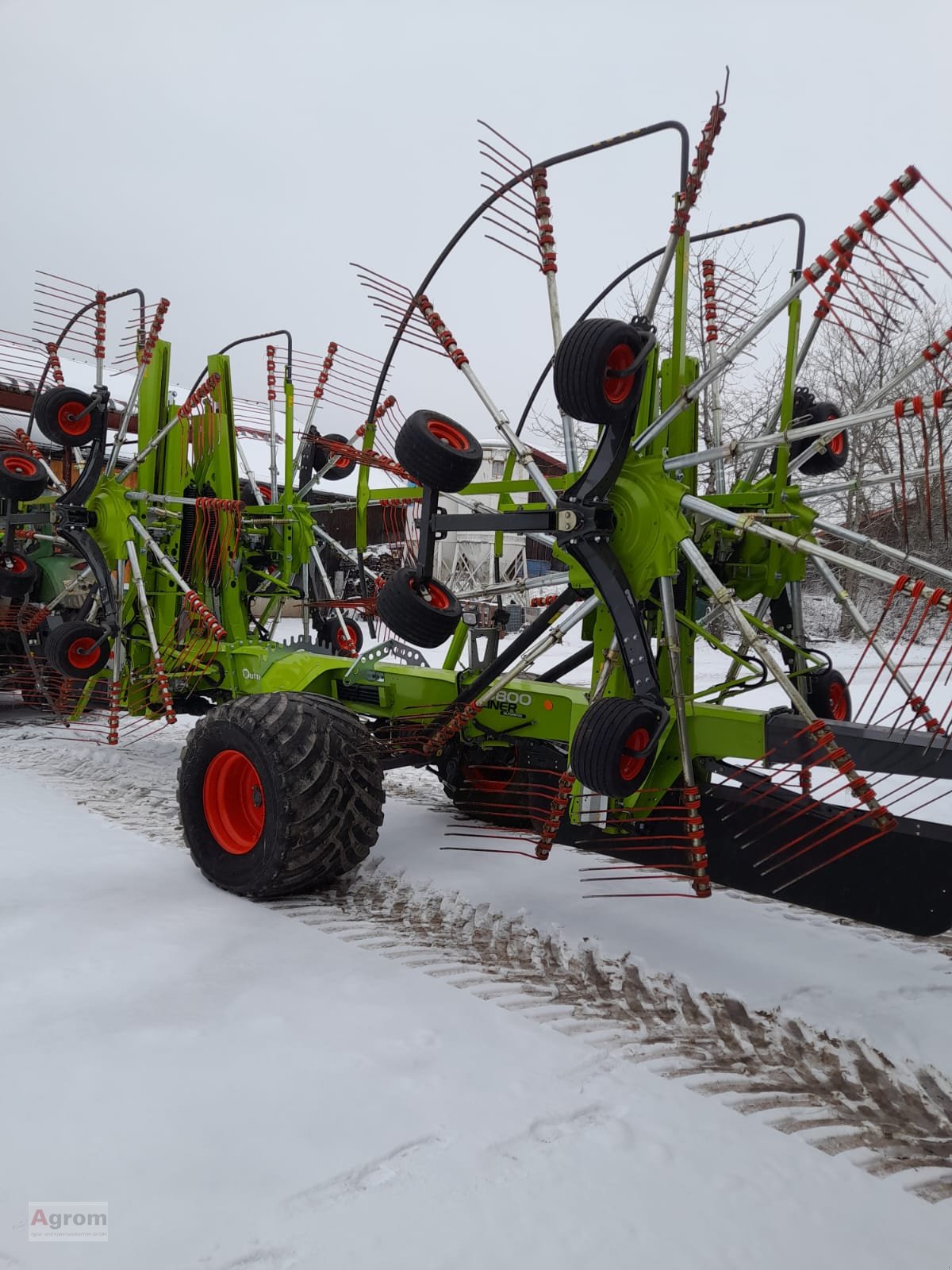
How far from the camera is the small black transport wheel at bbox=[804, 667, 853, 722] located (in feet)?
14.1

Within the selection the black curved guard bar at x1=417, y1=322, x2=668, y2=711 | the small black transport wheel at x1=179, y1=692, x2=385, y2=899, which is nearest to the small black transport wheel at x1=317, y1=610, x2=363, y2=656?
the small black transport wheel at x1=179, y1=692, x2=385, y2=899

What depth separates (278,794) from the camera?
391 cm

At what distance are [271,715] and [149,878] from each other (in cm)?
92

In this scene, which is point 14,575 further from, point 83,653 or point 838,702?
point 838,702

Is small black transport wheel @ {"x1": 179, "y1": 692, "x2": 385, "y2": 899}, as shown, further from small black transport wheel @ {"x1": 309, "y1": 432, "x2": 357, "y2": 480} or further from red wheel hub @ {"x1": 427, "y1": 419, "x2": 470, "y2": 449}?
small black transport wheel @ {"x1": 309, "y1": 432, "x2": 357, "y2": 480}

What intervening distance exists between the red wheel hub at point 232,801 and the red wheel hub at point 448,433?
1.56 meters

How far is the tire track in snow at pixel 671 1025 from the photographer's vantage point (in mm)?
2566

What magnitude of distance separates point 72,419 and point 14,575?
155cm

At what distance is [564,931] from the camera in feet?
12.7

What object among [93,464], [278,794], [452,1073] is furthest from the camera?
[93,464]

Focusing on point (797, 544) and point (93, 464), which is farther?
point (93, 464)

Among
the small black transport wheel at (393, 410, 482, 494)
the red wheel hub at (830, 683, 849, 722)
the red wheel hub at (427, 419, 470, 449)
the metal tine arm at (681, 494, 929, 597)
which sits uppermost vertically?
the red wheel hub at (427, 419, 470, 449)

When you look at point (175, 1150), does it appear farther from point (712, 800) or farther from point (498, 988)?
point (712, 800)

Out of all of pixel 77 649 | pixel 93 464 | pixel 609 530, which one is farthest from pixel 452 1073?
pixel 93 464
